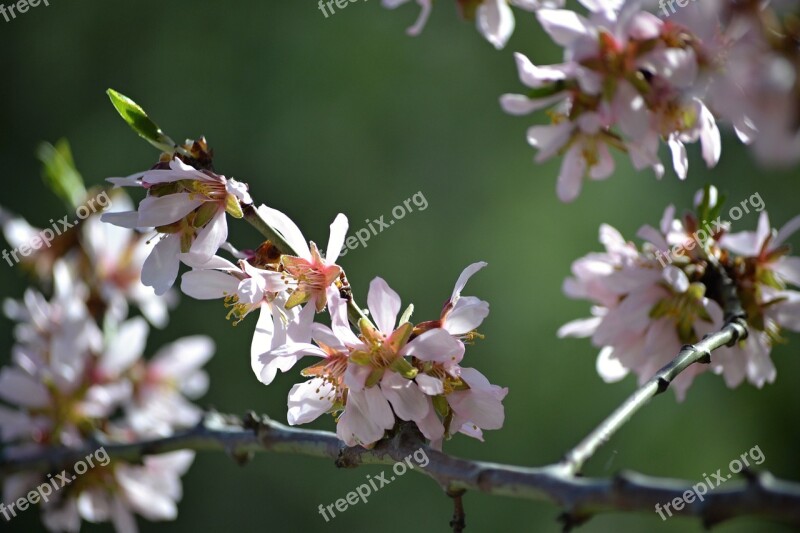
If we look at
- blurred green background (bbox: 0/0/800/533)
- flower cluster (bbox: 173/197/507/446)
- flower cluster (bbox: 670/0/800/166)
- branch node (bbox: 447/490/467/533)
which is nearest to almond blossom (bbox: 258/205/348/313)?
flower cluster (bbox: 173/197/507/446)

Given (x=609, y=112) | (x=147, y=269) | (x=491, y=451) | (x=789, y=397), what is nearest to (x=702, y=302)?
(x=609, y=112)

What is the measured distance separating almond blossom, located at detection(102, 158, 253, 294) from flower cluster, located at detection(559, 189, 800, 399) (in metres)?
0.42

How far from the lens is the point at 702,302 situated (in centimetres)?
89

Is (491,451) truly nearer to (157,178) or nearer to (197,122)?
(197,122)

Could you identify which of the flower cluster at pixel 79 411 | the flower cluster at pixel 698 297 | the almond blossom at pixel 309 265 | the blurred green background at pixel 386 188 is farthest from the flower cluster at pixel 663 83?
the blurred green background at pixel 386 188

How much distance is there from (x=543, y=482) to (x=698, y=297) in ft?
1.43

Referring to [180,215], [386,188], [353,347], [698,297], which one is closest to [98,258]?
[180,215]

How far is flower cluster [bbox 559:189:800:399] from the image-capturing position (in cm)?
91

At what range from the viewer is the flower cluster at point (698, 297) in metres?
0.91

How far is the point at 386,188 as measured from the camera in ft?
13.8

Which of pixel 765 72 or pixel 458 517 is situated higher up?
pixel 765 72

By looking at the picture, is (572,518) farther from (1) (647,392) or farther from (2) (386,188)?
(2) (386,188)

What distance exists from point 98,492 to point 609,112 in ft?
2.93

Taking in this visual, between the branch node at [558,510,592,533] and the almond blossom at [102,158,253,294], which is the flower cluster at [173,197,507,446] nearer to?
the almond blossom at [102,158,253,294]
